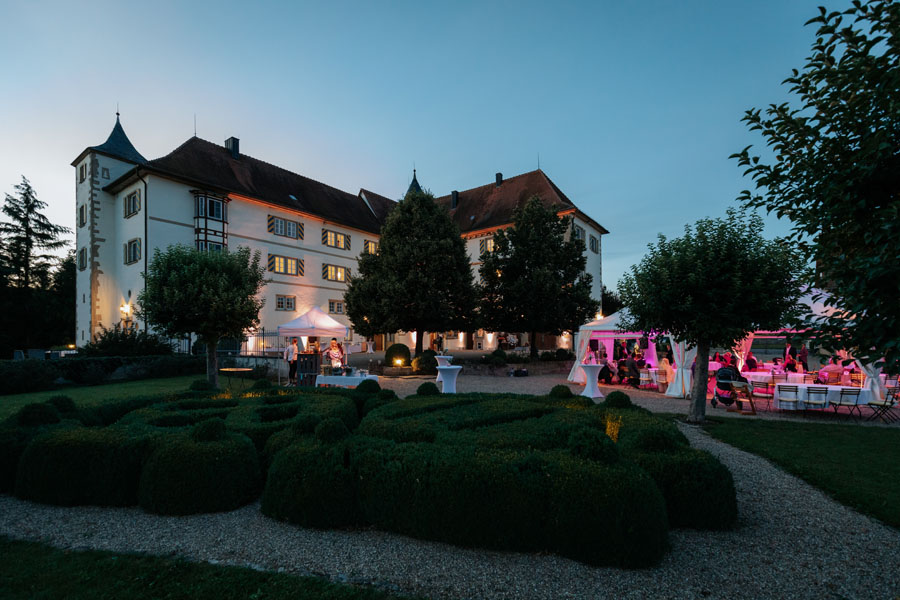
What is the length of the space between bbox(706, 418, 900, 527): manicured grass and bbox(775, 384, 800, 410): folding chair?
3.53 feet

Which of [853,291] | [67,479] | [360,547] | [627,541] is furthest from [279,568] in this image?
[853,291]

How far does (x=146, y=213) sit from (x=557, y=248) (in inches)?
943

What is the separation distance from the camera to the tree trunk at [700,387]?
10.3 metres

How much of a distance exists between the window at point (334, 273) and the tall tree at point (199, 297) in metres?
19.7

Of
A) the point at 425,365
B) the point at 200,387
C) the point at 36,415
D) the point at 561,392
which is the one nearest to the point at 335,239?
the point at 425,365

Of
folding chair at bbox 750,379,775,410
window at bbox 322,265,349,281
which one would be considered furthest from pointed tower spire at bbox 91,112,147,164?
folding chair at bbox 750,379,775,410

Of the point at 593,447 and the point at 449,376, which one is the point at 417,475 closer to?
the point at 593,447

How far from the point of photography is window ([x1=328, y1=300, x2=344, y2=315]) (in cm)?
3472

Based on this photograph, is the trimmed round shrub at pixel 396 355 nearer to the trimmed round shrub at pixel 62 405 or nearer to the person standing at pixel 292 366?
the person standing at pixel 292 366

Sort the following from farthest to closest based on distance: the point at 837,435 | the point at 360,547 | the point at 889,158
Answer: the point at 837,435 < the point at 360,547 < the point at 889,158

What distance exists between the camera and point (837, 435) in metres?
9.09

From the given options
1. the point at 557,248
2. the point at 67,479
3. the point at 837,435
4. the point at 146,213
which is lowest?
the point at 837,435

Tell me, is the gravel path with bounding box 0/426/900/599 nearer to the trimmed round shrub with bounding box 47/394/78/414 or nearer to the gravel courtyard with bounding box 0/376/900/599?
the gravel courtyard with bounding box 0/376/900/599

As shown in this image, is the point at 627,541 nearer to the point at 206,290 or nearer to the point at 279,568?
the point at 279,568
